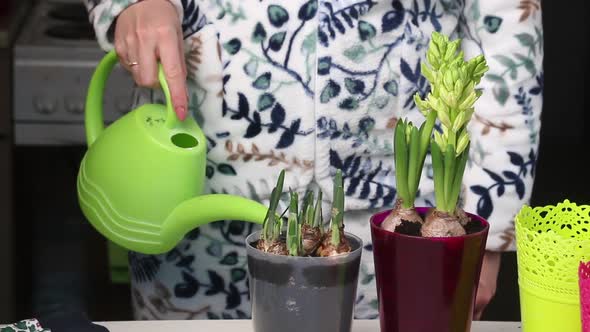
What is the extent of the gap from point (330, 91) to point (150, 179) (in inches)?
10.2

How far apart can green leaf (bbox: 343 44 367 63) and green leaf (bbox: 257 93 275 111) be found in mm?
104

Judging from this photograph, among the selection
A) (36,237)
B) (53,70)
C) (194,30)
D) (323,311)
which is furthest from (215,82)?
(36,237)

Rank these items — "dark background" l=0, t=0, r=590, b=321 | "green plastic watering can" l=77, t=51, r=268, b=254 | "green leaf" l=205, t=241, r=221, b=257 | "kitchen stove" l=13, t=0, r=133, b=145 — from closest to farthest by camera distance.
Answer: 1. "green plastic watering can" l=77, t=51, r=268, b=254
2. "green leaf" l=205, t=241, r=221, b=257
3. "kitchen stove" l=13, t=0, r=133, b=145
4. "dark background" l=0, t=0, r=590, b=321

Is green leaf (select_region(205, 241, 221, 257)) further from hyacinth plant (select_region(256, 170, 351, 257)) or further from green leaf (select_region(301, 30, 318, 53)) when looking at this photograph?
hyacinth plant (select_region(256, 170, 351, 257))

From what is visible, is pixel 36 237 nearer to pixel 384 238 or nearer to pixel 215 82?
pixel 215 82

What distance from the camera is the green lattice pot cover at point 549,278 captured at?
853 millimetres

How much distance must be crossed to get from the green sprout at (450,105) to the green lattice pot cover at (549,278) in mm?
72

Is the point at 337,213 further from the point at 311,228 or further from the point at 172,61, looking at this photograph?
the point at 172,61

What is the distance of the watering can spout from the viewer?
1.06m

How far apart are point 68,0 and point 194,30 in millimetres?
2138

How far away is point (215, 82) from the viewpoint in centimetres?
128

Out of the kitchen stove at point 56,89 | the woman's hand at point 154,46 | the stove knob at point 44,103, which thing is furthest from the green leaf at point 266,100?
the stove knob at point 44,103

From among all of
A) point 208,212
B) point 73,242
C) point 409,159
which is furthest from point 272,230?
point 73,242

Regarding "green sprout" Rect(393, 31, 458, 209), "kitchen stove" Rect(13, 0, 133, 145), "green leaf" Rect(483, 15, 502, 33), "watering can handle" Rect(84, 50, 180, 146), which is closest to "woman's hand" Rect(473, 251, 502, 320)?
"green leaf" Rect(483, 15, 502, 33)
